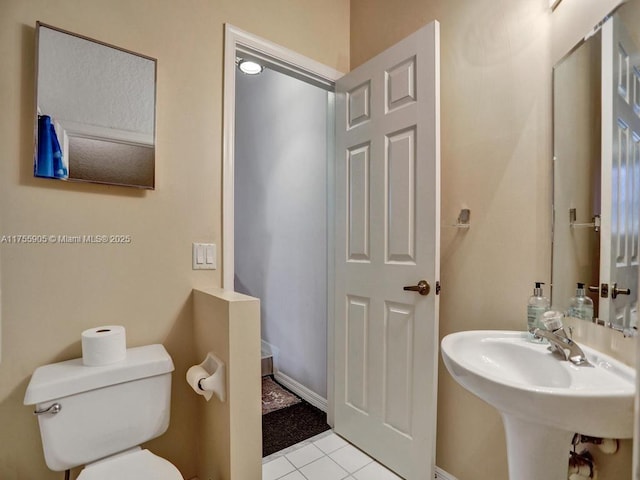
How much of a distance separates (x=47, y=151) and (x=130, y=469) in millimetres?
1121

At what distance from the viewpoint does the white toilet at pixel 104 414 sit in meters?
1.04

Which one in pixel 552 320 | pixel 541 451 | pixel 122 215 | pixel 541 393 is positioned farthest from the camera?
pixel 122 215

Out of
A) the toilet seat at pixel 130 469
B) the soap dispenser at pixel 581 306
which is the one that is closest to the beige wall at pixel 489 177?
the soap dispenser at pixel 581 306

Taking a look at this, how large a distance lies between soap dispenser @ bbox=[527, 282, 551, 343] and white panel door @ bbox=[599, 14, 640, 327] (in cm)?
19

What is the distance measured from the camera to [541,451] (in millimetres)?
907

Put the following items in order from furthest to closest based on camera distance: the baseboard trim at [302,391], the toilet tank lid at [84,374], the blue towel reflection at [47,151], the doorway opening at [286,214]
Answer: the baseboard trim at [302,391]
the doorway opening at [286,214]
the blue towel reflection at [47,151]
the toilet tank lid at [84,374]

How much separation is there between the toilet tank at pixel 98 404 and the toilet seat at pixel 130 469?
3 centimetres

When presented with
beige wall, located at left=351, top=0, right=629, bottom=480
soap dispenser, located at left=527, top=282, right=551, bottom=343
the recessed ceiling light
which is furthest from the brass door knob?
the recessed ceiling light

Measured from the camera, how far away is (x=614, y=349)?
92 centimetres

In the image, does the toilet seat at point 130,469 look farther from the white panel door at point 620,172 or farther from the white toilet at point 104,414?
the white panel door at point 620,172

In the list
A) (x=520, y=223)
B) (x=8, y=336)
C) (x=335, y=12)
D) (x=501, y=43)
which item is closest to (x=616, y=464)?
(x=520, y=223)

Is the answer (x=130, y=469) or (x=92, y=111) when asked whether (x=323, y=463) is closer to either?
(x=130, y=469)

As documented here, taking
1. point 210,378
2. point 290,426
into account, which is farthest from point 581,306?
point 290,426

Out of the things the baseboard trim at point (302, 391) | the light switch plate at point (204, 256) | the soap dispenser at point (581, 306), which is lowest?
the baseboard trim at point (302, 391)
